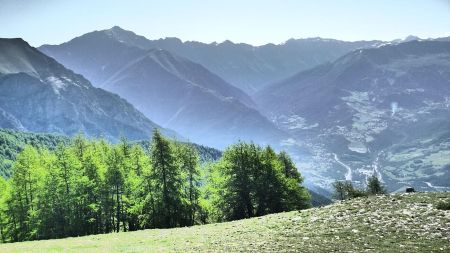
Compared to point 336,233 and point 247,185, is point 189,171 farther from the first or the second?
point 336,233

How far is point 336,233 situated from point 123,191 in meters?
58.2

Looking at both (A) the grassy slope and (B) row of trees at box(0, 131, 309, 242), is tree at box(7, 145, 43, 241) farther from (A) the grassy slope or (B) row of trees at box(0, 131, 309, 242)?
(A) the grassy slope

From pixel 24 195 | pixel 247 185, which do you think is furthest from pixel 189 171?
pixel 24 195

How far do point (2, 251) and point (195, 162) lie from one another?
5064cm

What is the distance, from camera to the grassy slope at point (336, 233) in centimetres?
3147

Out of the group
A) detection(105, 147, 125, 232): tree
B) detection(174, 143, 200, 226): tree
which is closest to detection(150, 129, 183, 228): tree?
detection(174, 143, 200, 226): tree

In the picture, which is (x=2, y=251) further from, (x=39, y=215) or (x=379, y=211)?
(x=39, y=215)

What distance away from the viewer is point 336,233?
3528 cm

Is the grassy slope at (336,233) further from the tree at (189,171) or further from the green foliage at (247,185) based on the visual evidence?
the green foliage at (247,185)

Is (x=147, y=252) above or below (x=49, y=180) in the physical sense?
below

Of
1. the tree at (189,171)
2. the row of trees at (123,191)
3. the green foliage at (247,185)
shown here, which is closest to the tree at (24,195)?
the row of trees at (123,191)

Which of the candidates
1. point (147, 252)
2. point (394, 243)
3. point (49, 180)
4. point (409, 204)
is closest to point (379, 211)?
point (409, 204)

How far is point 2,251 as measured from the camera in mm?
41031

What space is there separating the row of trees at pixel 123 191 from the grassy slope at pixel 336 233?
117ft
